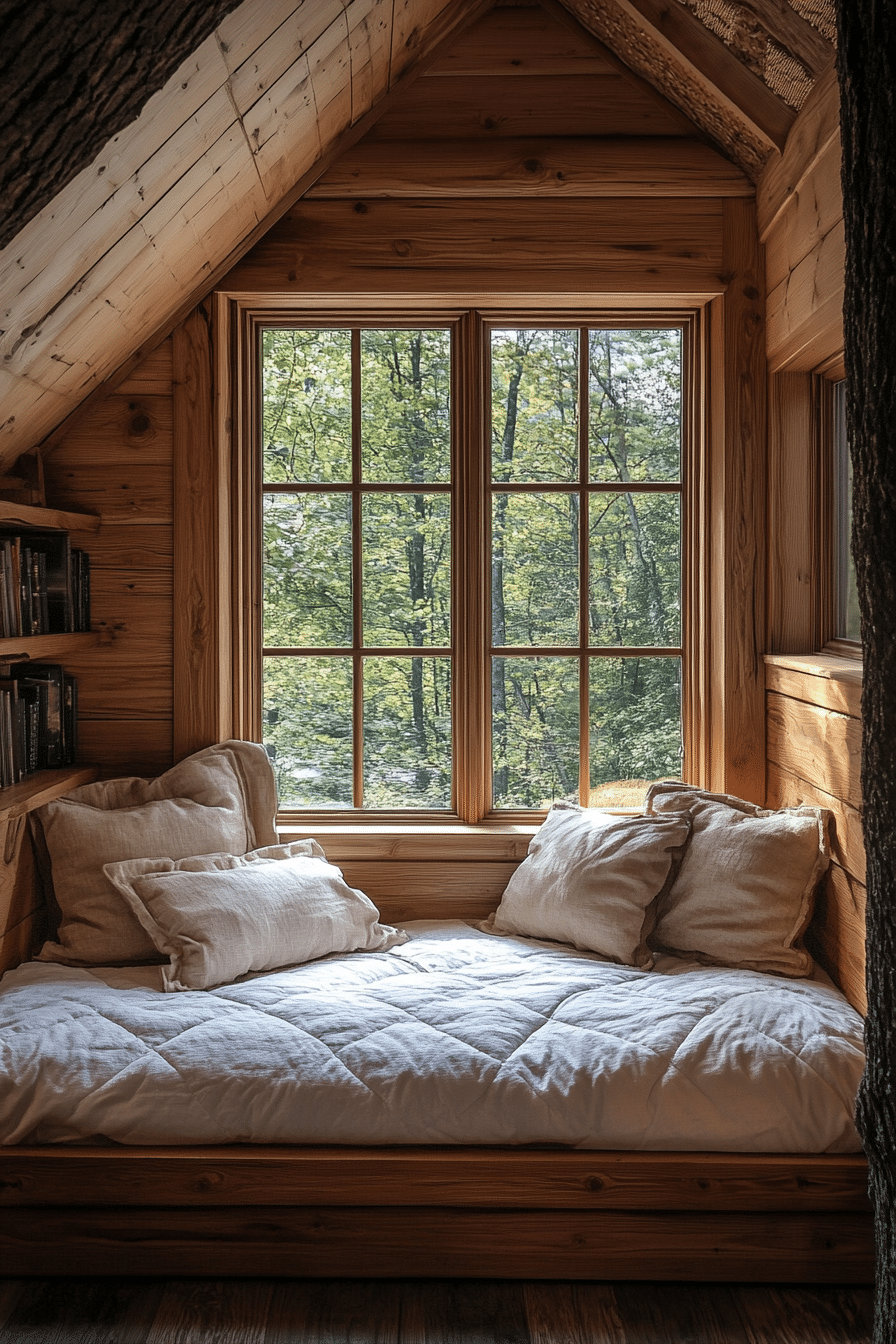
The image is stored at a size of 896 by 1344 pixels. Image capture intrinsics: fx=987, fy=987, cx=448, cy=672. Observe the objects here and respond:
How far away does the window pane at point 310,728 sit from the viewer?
2.84 m

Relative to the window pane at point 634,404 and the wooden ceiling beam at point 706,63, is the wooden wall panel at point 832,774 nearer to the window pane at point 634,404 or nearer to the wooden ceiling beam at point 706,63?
the window pane at point 634,404

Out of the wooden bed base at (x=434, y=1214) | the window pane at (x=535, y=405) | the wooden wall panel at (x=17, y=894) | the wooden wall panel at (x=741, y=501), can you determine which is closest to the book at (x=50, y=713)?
the wooden wall panel at (x=17, y=894)

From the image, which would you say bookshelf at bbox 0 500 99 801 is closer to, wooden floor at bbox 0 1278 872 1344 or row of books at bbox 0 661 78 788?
row of books at bbox 0 661 78 788

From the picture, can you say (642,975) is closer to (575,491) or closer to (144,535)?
(575,491)

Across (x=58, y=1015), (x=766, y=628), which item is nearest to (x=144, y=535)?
(x=58, y=1015)

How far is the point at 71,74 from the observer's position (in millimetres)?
1119

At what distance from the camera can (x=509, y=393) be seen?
280cm

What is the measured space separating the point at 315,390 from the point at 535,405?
2.06 feet

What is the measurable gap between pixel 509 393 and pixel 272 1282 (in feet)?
7.27

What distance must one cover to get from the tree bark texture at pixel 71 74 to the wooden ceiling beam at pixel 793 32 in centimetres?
139

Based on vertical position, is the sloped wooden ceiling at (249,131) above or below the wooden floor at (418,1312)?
above

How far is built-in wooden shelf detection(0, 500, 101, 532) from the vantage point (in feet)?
7.27

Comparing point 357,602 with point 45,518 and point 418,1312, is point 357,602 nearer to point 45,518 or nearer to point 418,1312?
point 45,518

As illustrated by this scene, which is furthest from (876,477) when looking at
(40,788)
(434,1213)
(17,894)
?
(17,894)
